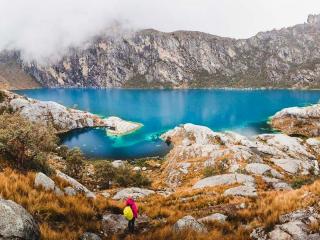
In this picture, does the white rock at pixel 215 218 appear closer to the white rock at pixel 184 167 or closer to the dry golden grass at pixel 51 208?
the dry golden grass at pixel 51 208

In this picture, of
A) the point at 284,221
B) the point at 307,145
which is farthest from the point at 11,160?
the point at 307,145

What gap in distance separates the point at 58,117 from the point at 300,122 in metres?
105

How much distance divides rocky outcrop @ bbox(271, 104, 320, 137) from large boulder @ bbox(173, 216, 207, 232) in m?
138

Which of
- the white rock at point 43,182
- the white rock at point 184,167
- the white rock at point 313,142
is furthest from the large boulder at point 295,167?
the white rock at point 43,182

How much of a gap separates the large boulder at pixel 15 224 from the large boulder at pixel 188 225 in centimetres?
582

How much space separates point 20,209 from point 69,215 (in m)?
3.32

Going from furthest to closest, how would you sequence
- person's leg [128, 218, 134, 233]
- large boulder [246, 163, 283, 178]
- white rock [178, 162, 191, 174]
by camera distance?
white rock [178, 162, 191, 174], large boulder [246, 163, 283, 178], person's leg [128, 218, 134, 233]

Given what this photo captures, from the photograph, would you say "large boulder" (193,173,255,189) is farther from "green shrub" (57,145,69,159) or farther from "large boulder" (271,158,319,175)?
"green shrub" (57,145,69,159)

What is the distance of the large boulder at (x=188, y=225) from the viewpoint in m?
14.9

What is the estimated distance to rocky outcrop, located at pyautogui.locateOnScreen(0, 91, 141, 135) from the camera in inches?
6132

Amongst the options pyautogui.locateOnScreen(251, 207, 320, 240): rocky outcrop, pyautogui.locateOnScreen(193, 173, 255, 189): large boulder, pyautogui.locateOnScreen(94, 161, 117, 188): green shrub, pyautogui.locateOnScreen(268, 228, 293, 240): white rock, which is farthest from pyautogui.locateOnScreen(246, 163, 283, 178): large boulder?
pyautogui.locateOnScreen(268, 228, 293, 240): white rock

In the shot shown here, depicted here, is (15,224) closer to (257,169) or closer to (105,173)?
(105,173)

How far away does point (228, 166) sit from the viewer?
6519 centimetres

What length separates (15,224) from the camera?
10.8m
